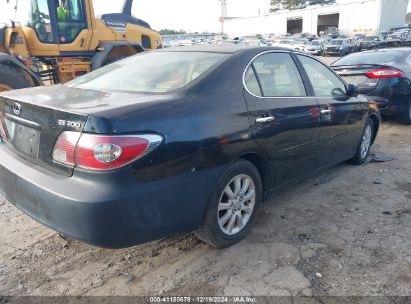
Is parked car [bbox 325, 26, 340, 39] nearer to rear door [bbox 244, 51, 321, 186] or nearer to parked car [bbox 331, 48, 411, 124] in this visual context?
parked car [bbox 331, 48, 411, 124]

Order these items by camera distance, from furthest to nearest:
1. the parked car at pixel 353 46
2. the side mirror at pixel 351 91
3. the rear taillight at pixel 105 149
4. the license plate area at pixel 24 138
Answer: the parked car at pixel 353 46, the side mirror at pixel 351 91, the license plate area at pixel 24 138, the rear taillight at pixel 105 149

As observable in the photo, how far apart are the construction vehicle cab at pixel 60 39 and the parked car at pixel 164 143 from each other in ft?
16.3

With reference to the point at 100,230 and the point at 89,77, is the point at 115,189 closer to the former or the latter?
the point at 100,230

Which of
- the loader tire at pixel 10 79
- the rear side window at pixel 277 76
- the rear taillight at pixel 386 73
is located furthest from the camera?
Answer: the rear taillight at pixel 386 73

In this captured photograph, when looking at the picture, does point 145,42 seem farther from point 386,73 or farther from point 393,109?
point 393,109

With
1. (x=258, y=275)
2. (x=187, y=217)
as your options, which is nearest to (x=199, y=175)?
(x=187, y=217)

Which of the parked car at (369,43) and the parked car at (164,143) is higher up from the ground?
the parked car at (164,143)

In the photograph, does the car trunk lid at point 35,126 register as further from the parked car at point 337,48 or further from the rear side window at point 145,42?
the parked car at point 337,48

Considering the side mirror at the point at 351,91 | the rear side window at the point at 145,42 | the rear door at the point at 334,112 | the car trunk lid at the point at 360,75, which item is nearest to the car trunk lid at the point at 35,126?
the rear door at the point at 334,112

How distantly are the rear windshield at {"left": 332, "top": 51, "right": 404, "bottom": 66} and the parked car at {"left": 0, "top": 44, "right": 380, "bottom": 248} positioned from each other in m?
4.20

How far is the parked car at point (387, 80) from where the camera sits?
274 inches

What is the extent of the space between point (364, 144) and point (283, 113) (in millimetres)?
2421

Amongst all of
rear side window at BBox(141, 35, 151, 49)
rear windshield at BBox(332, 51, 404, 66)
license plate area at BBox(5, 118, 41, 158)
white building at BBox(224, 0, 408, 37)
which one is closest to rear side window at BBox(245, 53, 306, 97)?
license plate area at BBox(5, 118, 41, 158)

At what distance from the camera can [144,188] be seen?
230cm
